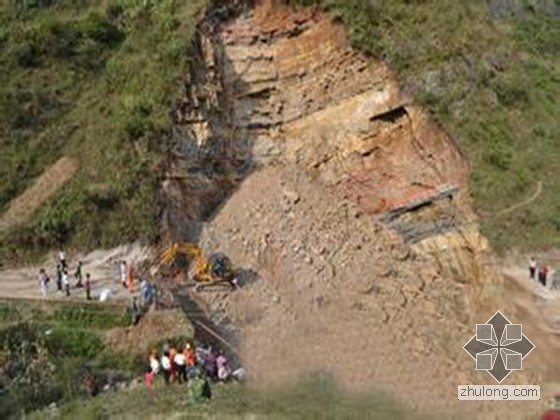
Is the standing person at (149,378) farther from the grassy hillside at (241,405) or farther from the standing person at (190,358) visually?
the standing person at (190,358)

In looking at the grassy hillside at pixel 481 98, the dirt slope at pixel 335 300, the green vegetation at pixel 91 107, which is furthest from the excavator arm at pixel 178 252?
the grassy hillside at pixel 481 98

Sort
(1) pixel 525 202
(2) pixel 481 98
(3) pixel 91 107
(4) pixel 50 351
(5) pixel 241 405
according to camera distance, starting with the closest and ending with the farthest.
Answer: (5) pixel 241 405, (4) pixel 50 351, (3) pixel 91 107, (1) pixel 525 202, (2) pixel 481 98

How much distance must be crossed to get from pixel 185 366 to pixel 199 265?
4896 millimetres

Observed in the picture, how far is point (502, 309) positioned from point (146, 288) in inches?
357

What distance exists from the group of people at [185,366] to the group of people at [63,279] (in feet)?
10.3

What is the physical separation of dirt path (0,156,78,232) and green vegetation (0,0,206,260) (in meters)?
0.22

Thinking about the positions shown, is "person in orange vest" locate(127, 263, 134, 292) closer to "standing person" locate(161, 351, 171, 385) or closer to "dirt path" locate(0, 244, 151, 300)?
"dirt path" locate(0, 244, 151, 300)

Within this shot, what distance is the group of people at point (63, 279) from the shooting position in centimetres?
2308

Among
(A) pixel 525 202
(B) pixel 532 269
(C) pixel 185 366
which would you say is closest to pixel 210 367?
(C) pixel 185 366

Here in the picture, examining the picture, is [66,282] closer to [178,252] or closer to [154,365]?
[178,252]

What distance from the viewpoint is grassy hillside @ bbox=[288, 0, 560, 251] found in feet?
92.6

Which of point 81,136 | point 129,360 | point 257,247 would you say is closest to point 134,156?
point 81,136

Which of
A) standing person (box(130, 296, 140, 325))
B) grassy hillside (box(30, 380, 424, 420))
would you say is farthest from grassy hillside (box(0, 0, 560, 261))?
grassy hillside (box(30, 380, 424, 420))

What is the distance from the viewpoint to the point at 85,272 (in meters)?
24.2
